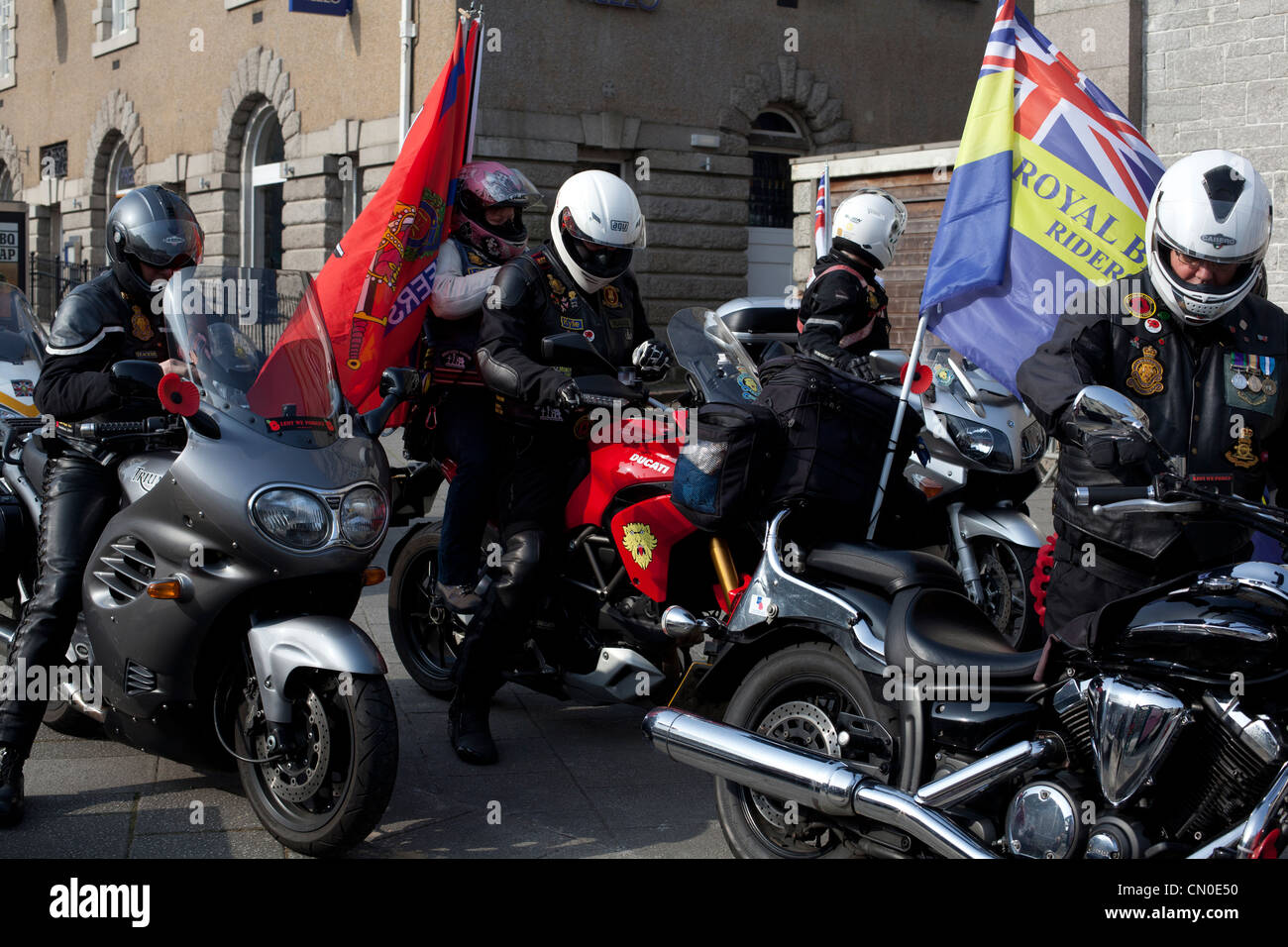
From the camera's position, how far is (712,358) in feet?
13.8

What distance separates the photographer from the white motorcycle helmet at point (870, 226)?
5863mm

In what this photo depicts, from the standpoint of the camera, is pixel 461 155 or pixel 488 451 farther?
pixel 461 155

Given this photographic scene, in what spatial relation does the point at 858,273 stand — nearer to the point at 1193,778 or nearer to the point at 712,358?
the point at 712,358

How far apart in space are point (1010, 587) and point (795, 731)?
2358 millimetres

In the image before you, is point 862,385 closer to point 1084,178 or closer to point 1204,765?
point 1084,178

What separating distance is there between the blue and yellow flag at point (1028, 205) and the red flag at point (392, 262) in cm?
220

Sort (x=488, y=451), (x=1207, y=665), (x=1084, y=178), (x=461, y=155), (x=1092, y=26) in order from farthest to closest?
(x=1092, y=26)
(x=461, y=155)
(x=488, y=451)
(x=1084, y=178)
(x=1207, y=665)

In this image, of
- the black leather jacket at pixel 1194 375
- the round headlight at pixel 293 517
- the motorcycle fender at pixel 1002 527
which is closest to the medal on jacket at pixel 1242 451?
the black leather jacket at pixel 1194 375

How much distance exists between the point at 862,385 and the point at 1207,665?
134 centimetres

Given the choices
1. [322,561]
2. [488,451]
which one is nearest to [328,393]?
[322,561]

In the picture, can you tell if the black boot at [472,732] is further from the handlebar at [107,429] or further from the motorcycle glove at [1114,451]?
the motorcycle glove at [1114,451]

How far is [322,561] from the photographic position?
3.67 metres

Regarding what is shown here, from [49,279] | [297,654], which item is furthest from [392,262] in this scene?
[49,279]

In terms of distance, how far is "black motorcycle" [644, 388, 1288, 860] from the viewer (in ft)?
8.81
